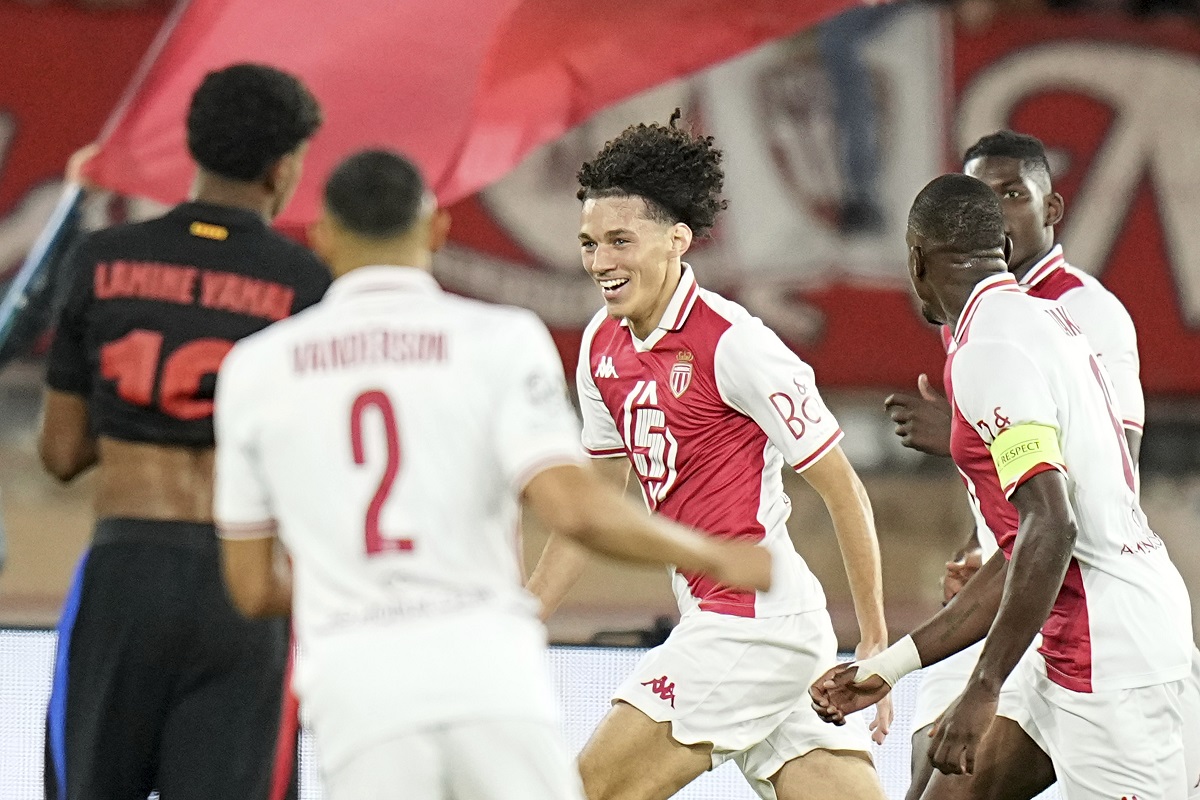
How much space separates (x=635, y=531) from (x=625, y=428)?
5.79 ft

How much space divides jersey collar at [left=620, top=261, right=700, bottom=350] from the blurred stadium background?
783 cm

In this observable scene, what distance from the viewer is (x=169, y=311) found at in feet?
12.0

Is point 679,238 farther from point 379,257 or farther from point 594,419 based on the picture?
point 379,257

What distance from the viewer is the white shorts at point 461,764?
2906 millimetres

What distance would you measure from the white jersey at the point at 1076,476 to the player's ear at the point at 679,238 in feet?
3.13

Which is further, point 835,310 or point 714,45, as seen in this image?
point 835,310

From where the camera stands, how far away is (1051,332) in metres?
3.95

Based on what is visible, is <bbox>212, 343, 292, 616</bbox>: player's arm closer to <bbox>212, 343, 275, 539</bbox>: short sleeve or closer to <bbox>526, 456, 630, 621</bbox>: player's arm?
<bbox>212, 343, 275, 539</bbox>: short sleeve

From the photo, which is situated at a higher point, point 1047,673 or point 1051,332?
point 1051,332

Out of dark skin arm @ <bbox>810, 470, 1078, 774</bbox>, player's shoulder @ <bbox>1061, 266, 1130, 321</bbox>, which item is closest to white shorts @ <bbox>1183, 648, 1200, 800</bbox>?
dark skin arm @ <bbox>810, 470, 1078, 774</bbox>

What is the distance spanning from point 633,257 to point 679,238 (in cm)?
18

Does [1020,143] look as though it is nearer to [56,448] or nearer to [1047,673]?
[1047,673]

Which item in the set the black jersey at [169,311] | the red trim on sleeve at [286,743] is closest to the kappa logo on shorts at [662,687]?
the red trim on sleeve at [286,743]

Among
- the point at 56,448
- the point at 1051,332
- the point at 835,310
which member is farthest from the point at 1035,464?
the point at 835,310
